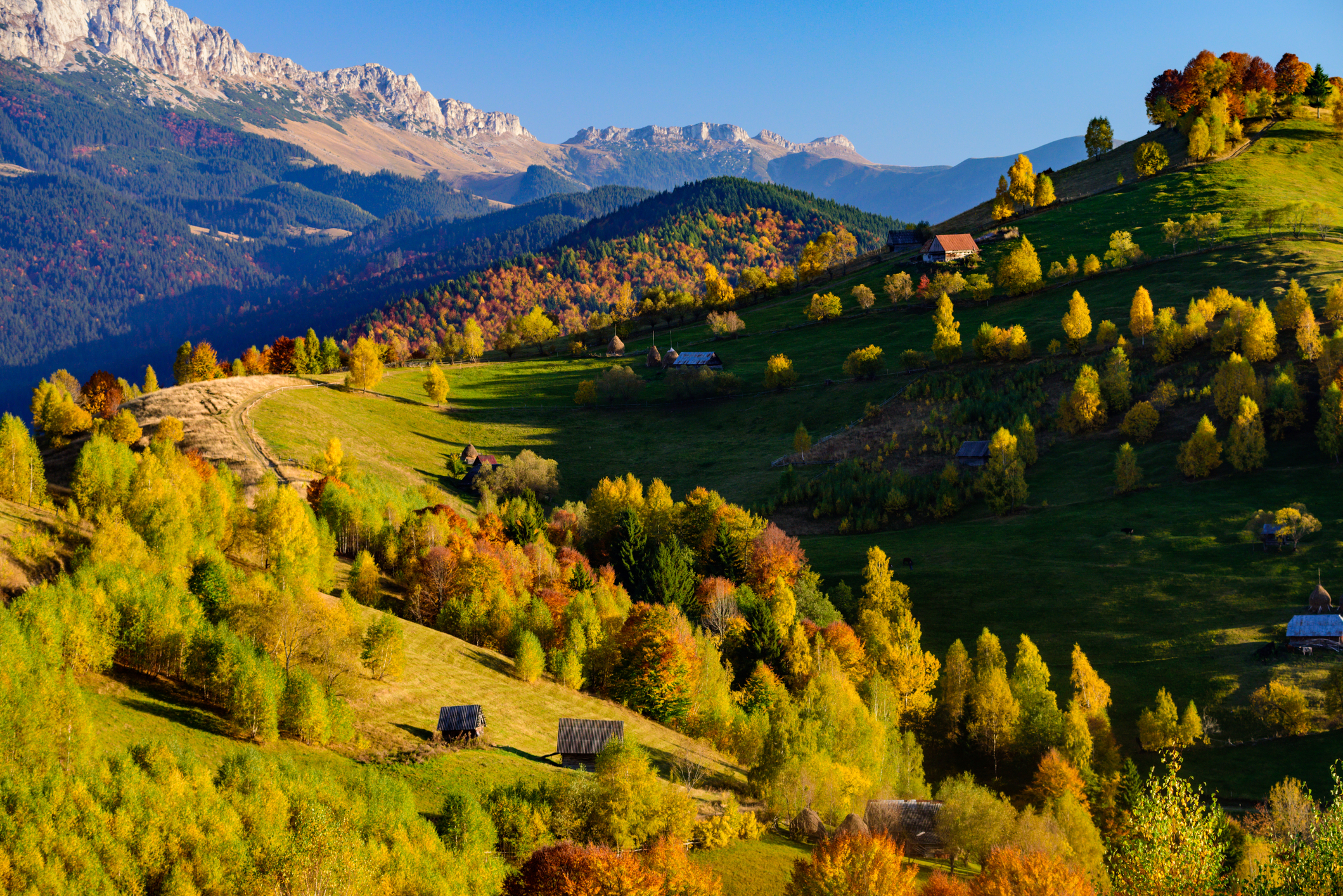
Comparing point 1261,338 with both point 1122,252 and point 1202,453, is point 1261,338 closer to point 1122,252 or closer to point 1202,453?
point 1202,453

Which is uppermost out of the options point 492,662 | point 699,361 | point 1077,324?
point 1077,324

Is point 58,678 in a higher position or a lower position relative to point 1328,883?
higher

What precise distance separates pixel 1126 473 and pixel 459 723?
87.3 metres

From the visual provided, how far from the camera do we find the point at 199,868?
140 feet

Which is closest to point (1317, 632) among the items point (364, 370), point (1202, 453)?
point (1202, 453)

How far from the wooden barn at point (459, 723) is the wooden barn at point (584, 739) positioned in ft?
17.6

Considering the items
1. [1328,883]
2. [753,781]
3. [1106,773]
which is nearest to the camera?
[1328,883]

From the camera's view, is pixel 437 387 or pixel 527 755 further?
pixel 437 387

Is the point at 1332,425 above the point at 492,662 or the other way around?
above

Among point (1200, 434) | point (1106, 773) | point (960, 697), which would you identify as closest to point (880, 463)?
point (1200, 434)

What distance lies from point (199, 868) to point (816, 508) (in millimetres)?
99088

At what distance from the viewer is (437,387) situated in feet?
570

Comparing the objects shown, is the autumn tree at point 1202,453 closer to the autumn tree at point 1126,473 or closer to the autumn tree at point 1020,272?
the autumn tree at point 1126,473

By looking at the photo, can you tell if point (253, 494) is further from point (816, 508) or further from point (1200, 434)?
point (1200, 434)
